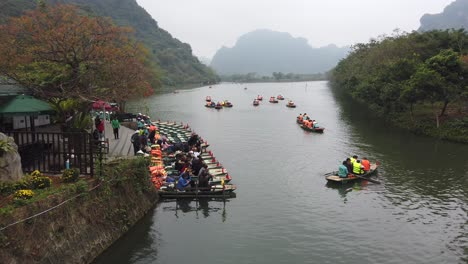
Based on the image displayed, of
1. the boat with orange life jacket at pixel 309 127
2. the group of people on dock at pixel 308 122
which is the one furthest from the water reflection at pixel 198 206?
→ the group of people on dock at pixel 308 122

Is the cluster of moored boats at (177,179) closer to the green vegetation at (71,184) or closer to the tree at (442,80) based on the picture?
the green vegetation at (71,184)

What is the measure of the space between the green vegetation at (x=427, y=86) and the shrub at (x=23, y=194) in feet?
115

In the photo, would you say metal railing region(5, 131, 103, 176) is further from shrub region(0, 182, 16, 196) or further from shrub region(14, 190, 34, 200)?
shrub region(14, 190, 34, 200)

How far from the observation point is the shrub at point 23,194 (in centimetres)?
1202

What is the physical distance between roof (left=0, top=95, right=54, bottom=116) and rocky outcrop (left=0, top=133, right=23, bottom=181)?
502cm

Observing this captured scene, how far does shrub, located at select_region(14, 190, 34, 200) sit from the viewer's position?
12016 mm

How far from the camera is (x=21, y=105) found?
1809 cm

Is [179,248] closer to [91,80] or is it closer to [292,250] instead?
[292,250]

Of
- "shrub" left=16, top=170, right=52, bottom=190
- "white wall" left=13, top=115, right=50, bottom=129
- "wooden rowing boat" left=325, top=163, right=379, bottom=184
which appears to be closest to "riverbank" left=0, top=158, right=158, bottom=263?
"shrub" left=16, top=170, right=52, bottom=190

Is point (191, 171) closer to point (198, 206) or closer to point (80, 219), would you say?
point (198, 206)

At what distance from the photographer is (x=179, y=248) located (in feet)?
51.6

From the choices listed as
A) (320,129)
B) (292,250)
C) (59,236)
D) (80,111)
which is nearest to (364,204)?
(292,250)

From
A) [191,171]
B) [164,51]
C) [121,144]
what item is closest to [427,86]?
[191,171]

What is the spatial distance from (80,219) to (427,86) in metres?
34.0
